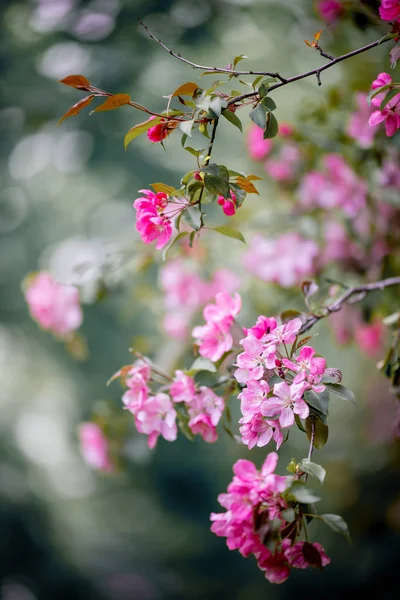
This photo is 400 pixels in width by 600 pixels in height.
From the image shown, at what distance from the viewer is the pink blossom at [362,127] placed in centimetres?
95

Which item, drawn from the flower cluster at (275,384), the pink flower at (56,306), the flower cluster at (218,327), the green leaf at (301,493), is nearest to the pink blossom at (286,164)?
the pink flower at (56,306)

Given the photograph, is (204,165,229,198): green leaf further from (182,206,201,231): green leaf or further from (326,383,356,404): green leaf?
(326,383,356,404): green leaf

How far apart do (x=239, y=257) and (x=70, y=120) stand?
2.50 ft

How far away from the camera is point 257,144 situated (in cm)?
120

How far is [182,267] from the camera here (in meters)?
1.18

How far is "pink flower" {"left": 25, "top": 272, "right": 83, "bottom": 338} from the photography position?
1.00m

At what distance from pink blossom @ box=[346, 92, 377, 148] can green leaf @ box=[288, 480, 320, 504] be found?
0.70m

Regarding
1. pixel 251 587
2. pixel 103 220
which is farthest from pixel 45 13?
pixel 251 587

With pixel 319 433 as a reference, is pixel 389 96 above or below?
above

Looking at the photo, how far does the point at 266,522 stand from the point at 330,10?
0.91 metres

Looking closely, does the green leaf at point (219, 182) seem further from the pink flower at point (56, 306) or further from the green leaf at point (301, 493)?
the pink flower at point (56, 306)

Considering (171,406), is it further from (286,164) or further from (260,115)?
(286,164)

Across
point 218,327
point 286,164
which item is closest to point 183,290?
point 286,164

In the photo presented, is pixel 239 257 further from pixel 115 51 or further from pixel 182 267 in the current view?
pixel 115 51
